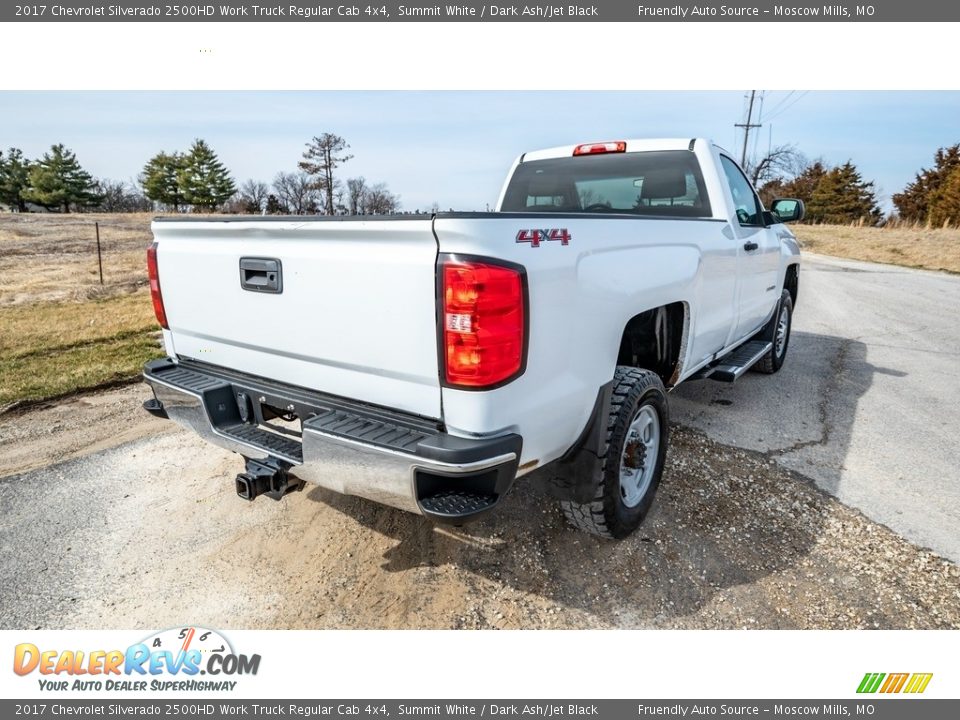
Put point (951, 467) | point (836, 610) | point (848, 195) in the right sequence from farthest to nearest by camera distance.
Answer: point (848, 195) < point (951, 467) < point (836, 610)

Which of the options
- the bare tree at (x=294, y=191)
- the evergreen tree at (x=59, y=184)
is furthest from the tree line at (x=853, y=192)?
the evergreen tree at (x=59, y=184)

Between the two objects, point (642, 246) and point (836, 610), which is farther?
point (642, 246)

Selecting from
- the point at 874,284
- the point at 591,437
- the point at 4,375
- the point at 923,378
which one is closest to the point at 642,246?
the point at 591,437

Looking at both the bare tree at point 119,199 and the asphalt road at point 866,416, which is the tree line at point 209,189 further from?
the asphalt road at point 866,416

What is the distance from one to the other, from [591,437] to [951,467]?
9.90ft

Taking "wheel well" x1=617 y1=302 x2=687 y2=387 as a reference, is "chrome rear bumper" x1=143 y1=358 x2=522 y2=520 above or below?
below

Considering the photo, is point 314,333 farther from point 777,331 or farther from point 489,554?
point 777,331

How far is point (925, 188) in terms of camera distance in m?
49.6

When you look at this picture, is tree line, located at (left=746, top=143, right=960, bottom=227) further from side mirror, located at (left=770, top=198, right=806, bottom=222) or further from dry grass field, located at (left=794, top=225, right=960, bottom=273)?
side mirror, located at (left=770, top=198, right=806, bottom=222)

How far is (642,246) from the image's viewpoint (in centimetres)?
284

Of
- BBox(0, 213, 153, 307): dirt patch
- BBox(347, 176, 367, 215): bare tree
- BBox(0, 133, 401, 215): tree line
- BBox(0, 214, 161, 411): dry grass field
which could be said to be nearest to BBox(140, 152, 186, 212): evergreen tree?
BBox(0, 133, 401, 215): tree line

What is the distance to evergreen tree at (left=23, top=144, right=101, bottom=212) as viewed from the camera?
5466cm

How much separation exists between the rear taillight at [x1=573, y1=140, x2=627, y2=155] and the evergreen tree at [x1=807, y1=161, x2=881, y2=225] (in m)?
58.6

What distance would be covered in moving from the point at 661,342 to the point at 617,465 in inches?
44.7
